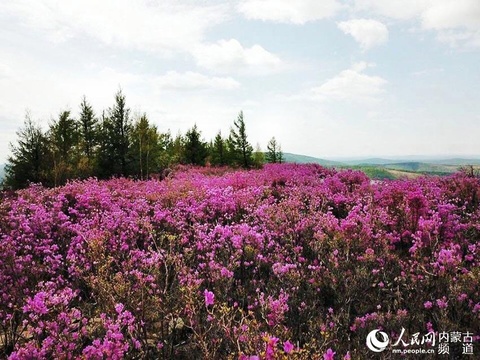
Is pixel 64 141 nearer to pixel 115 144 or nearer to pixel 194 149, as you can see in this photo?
pixel 115 144

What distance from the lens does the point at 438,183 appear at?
11.4 m

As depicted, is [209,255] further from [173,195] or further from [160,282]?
[173,195]

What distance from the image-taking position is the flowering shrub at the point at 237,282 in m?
3.75

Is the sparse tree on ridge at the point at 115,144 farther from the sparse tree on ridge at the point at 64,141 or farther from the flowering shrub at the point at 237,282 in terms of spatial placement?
the flowering shrub at the point at 237,282

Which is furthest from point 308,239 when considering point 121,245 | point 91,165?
point 91,165

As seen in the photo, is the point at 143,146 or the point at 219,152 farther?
the point at 219,152

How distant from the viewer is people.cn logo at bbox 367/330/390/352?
368 cm

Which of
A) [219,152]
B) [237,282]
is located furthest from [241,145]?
[237,282]

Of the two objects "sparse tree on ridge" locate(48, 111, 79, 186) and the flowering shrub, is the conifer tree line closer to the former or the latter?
"sparse tree on ridge" locate(48, 111, 79, 186)

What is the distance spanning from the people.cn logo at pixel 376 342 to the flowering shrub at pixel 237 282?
0.12 m

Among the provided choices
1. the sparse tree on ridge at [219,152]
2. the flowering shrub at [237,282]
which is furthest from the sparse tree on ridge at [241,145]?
the flowering shrub at [237,282]

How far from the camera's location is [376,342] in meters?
3.78

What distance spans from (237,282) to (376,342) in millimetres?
2404

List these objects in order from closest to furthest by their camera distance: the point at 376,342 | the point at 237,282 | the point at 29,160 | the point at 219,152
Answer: the point at 376,342 < the point at 237,282 < the point at 29,160 < the point at 219,152
